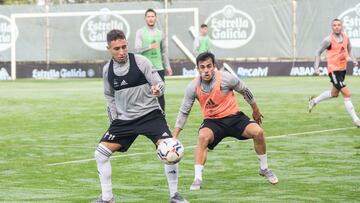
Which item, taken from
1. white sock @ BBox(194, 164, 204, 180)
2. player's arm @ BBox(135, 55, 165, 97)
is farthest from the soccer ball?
white sock @ BBox(194, 164, 204, 180)

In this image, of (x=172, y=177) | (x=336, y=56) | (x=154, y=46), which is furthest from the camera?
(x=336, y=56)

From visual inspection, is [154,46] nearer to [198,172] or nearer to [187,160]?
[187,160]

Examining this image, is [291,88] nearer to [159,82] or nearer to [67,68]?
[67,68]

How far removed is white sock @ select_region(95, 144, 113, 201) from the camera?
10188 millimetres

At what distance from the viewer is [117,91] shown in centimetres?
1045

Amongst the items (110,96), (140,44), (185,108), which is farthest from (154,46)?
(110,96)

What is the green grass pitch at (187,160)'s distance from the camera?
1088 centimetres

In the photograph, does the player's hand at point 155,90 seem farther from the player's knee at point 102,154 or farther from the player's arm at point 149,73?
the player's knee at point 102,154

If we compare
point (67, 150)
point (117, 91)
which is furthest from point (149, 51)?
point (117, 91)

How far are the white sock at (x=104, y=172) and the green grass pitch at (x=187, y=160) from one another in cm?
42

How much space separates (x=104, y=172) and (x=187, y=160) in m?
3.77

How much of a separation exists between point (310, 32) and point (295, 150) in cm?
2648

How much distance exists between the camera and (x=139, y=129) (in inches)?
409

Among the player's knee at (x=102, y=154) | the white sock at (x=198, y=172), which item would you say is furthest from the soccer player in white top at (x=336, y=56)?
the player's knee at (x=102, y=154)
